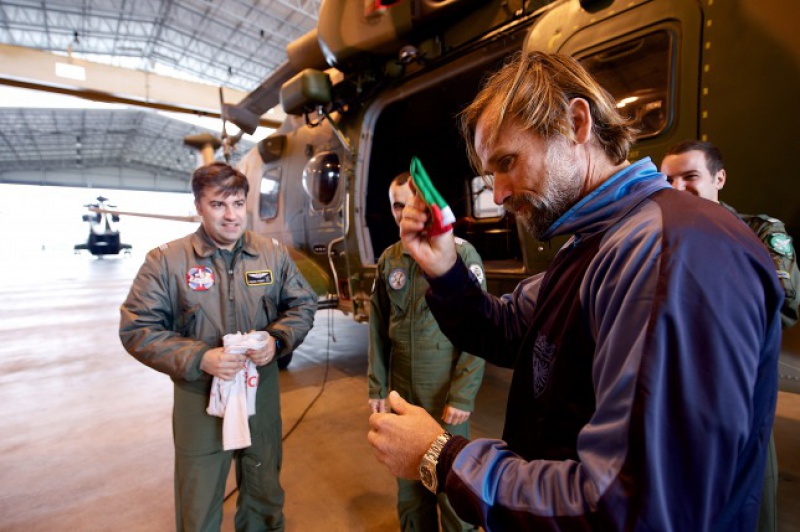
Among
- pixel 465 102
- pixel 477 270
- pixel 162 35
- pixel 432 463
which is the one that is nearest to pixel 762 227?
pixel 477 270

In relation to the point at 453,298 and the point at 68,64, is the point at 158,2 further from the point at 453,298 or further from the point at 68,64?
the point at 453,298

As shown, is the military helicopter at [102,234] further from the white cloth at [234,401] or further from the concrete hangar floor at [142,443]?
the white cloth at [234,401]

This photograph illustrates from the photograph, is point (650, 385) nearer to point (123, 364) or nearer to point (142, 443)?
point (142, 443)

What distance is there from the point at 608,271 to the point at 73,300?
1274 cm

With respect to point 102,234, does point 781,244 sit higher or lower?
lower

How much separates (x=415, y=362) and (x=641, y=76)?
6.04 feet

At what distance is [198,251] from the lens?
193 cm

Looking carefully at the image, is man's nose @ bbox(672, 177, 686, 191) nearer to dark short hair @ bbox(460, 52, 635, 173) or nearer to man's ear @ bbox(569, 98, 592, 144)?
dark short hair @ bbox(460, 52, 635, 173)

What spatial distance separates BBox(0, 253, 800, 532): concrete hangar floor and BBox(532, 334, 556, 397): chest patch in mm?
1760

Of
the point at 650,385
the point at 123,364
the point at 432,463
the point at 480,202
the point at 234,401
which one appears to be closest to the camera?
the point at 650,385

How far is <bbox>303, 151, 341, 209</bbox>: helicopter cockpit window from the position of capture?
14.4ft


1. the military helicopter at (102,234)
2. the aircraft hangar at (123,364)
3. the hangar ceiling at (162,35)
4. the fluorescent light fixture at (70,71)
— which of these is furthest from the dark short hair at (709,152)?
the military helicopter at (102,234)

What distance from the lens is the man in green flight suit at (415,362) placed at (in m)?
1.91

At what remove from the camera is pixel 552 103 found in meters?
0.86
